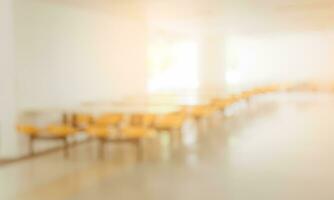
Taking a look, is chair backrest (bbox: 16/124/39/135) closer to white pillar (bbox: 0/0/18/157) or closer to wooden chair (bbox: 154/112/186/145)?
white pillar (bbox: 0/0/18/157)

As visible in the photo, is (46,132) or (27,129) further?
(46,132)

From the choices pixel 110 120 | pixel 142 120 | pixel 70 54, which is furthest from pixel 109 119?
pixel 70 54

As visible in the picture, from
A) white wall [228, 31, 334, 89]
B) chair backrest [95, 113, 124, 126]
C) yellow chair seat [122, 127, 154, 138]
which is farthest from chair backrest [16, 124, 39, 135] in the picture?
white wall [228, 31, 334, 89]

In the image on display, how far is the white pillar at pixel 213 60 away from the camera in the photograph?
1805 cm

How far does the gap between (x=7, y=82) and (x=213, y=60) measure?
11853 mm

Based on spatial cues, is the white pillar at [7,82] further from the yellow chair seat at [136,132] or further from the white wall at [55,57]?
the yellow chair seat at [136,132]

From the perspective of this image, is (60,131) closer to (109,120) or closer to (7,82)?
(109,120)

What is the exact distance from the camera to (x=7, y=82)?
710 centimetres

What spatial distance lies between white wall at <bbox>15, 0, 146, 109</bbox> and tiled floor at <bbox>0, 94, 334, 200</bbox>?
1.25 metres

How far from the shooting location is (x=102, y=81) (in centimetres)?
1018

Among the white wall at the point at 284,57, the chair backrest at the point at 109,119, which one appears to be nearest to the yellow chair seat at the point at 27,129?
the chair backrest at the point at 109,119

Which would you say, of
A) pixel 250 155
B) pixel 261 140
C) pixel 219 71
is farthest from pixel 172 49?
pixel 250 155

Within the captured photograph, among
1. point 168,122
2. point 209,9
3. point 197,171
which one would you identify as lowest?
point 197,171

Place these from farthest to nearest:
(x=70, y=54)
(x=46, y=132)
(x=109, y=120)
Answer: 1. (x=70, y=54)
2. (x=109, y=120)
3. (x=46, y=132)
